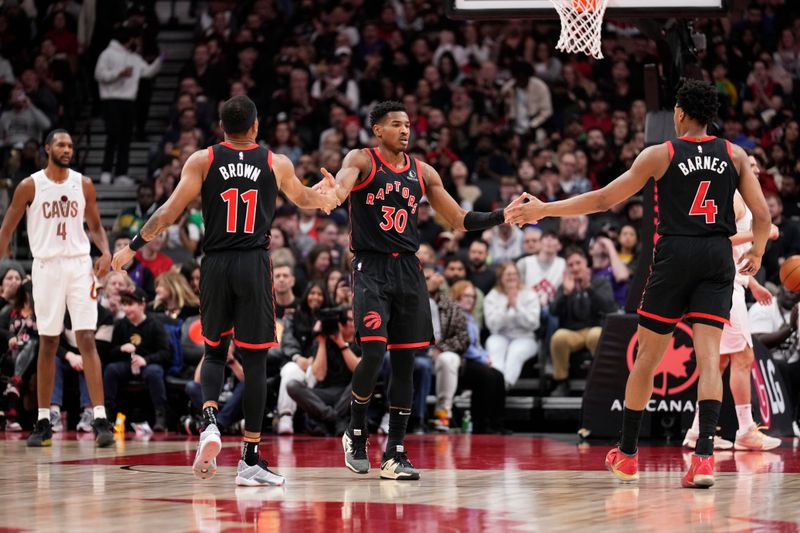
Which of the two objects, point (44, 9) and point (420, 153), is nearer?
point (420, 153)

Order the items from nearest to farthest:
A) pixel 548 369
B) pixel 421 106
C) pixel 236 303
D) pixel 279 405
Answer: pixel 236 303 < pixel 279 405 < pixel 548 369 < pixel 421 106

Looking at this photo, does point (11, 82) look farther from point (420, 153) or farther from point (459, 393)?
point (459, 393)

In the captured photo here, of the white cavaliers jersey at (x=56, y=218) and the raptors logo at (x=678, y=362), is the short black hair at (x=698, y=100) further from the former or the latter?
the white cavaliers jersey at (x=56, y=218)

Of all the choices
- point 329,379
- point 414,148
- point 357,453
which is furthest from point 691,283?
point 414,148

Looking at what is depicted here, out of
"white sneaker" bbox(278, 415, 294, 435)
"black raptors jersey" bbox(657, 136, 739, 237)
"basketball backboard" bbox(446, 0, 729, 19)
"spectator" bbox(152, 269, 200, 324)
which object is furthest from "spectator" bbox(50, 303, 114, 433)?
"black raptors jersey" bbox(657, 136, 739, 237)

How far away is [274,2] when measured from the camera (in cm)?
2038

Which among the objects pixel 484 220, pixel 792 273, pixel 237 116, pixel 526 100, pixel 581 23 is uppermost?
pixel 526 100

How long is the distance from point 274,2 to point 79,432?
33.4ft

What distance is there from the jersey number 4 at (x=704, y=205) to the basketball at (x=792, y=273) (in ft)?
7.89

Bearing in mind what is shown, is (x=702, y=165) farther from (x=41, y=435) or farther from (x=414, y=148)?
(x=414, y=148)

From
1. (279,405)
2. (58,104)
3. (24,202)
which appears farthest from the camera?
(58,104)

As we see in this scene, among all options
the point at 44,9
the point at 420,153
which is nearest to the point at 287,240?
the point at 420,153

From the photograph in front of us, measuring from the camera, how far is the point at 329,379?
12.1m

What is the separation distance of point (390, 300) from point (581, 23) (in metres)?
3.15
